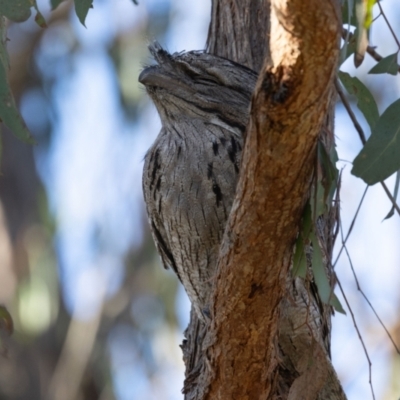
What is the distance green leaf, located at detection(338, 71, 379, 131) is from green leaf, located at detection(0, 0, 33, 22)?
35.5 inches

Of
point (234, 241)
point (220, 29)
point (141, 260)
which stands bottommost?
point (234, 241)

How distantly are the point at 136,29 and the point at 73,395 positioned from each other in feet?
10.1

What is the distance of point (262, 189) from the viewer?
183cm

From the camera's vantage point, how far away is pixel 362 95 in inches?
91.7

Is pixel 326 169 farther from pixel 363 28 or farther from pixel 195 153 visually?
pixel 195 153

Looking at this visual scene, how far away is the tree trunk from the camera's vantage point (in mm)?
1589

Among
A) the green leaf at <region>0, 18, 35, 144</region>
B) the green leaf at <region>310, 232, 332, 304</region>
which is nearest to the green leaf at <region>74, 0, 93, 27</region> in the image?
the green leaf at <region>0, 18, 35, 144</region>

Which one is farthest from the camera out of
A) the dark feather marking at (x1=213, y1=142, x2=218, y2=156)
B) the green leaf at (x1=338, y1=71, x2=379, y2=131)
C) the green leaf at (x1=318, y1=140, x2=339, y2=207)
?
the dark feather marking at (x1=213, y1=142, x2=218, y2=156)

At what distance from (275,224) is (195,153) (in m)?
0.82

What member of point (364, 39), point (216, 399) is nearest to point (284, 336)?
point (216, 399)

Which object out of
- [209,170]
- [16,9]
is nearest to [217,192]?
[209,170]

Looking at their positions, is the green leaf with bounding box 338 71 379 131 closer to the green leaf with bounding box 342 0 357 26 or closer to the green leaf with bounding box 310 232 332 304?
the green leaf with bounding box 342 0 357 26

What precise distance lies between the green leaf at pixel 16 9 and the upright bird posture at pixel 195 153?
60 cm

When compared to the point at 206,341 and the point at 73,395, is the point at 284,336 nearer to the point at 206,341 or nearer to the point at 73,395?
the point at 206,341
